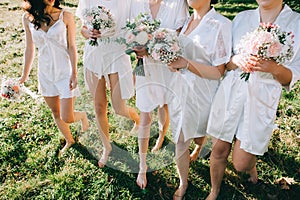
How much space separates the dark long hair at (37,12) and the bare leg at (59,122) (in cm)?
83

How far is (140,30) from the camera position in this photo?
2.76m

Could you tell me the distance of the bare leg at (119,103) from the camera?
3463 mm

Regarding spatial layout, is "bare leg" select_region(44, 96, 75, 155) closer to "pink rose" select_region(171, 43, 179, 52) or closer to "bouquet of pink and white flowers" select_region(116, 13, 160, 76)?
"bouquet of pink and white flowers" select_region(116, 13, 160, 76)

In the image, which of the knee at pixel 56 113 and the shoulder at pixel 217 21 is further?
the knee at pixel 56 113

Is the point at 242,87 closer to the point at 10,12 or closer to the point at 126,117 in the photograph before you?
the point at 126,117

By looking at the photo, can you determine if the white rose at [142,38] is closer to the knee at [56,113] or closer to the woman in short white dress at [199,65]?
the woman in short white dress at [199,65]

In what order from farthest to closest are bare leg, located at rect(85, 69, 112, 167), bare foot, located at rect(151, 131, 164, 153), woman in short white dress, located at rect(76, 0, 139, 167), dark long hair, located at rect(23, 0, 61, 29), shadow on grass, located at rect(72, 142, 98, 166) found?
1. shadow on grass, located at rect(72, 142, 98, 166)
2. bare foot, located at rect(151, 131, 164, 153)
3. bare leg, located at rect(85, 69, 112, 167)
4. dark long hair, located at rect(23, 0, 61, 29)
5. woman in short white dress, located at rect(76, 0, 139, 167)

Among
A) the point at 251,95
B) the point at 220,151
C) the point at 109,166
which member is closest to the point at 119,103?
the point at 109,166

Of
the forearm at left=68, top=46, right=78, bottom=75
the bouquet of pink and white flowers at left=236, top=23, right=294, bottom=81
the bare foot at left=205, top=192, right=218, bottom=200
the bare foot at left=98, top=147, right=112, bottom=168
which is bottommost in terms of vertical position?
the bare foot at left=98, top=147, right=112, bottom=168

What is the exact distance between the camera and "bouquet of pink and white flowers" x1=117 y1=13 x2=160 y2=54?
9.05 ft

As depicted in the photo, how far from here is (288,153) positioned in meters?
3.94

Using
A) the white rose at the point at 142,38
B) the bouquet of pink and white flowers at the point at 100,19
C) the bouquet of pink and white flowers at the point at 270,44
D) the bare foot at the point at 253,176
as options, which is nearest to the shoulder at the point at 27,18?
the bouquet of pink and white flowers at the point at 100,19

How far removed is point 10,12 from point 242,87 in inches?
364

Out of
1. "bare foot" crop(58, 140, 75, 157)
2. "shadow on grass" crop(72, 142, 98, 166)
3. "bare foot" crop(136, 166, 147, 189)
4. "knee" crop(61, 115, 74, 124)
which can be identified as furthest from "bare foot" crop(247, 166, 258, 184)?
"bare foot" crop(58, 140, 75, 157)
